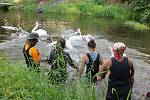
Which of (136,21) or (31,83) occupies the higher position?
(31,83)

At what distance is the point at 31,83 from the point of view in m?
6.31

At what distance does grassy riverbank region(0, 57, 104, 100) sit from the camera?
582 cm

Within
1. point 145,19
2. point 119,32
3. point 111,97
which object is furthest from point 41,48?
point 145,19

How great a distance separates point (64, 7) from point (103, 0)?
3743 millimetres

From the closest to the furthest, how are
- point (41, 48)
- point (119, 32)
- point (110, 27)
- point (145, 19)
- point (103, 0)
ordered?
point (41, 48)
point (119, 32)
point (110, 27)
point (145, 19)
point (103, 0)

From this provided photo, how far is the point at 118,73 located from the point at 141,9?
27868 millimetres

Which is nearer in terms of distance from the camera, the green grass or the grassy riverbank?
the grassy riverbank

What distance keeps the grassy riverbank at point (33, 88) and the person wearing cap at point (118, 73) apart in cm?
99

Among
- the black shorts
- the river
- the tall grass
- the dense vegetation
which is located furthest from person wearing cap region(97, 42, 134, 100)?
the tall grass

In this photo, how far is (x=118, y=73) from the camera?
7.21 m

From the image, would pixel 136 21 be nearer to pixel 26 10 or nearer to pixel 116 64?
pixel 26 10

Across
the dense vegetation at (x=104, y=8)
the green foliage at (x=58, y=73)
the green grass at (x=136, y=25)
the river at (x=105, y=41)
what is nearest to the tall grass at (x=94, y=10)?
the dense vegetation at (x=104, y=8)

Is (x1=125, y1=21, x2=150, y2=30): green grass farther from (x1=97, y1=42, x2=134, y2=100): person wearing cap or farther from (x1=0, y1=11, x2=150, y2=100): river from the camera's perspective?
(x1=97, y1=42, x2=134, y2=100): person wearing cap

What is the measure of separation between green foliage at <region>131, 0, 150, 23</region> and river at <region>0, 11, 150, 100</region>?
5.53ft
